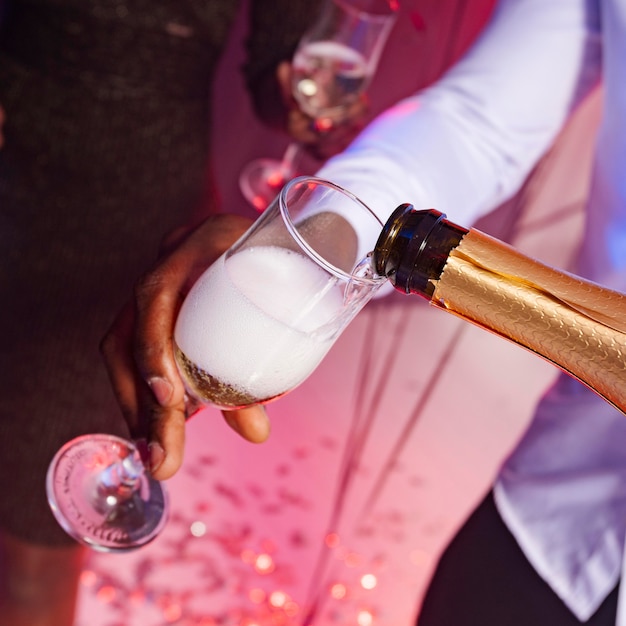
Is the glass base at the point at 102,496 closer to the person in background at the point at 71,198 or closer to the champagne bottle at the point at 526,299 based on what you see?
the champagne bottle at the point at 526,299

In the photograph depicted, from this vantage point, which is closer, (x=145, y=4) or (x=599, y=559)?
(x=599, y=559)

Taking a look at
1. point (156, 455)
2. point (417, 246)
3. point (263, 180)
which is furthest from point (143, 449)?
point (263, 180)

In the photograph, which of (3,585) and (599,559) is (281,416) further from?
(599,559)

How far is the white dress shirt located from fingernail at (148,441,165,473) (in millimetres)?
398

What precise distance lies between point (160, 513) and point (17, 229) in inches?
34.7

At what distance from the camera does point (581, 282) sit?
679 mm

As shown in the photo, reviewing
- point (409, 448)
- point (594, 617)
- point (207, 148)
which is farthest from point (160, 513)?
point (409, 448)

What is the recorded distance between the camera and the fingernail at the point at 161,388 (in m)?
0.91

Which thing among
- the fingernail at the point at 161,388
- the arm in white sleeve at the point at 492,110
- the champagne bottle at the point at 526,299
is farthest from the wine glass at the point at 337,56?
the champagne bottle at the point at 526,299

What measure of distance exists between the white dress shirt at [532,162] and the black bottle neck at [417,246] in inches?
13.5

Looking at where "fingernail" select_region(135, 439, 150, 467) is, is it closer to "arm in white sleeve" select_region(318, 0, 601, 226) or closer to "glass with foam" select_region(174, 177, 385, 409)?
"glass with foam" select_region(174, 177, 385, 409)

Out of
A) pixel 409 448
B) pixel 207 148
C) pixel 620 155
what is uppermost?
pixel 620 155

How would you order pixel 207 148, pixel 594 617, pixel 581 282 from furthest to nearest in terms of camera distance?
pixel 207 148
pixel 594 617
pixel 581 282

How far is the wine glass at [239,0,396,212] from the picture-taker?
6.13 feet
